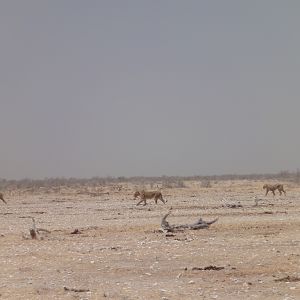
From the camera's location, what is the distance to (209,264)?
15914mm

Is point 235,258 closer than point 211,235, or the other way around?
point 235,258

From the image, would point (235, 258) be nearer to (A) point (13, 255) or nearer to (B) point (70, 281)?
(B) point (70, 281)

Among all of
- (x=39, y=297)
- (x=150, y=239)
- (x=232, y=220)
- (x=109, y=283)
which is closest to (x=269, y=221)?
(x=232, y=220)

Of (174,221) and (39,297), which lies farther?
(174,221)

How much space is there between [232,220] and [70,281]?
49.8 feet

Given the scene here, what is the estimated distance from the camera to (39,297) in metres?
12.1

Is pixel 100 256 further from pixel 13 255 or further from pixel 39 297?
pixel 39 297

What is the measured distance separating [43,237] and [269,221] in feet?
32.3

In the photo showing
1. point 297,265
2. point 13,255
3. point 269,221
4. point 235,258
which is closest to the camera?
point 297,265

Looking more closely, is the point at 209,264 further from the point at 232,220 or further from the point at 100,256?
the point at 232,220

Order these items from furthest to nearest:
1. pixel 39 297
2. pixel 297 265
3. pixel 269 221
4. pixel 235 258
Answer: pixel 269 221, pixel 235 258, pixel 297 265, pixel 39 297

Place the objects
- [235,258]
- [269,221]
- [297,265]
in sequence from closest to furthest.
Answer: [297,265] → [235,258] → [269,221]

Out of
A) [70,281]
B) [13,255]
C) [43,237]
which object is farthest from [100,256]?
[43,237]

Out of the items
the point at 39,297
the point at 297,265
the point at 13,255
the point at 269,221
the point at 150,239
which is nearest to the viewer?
the point at 39,297
